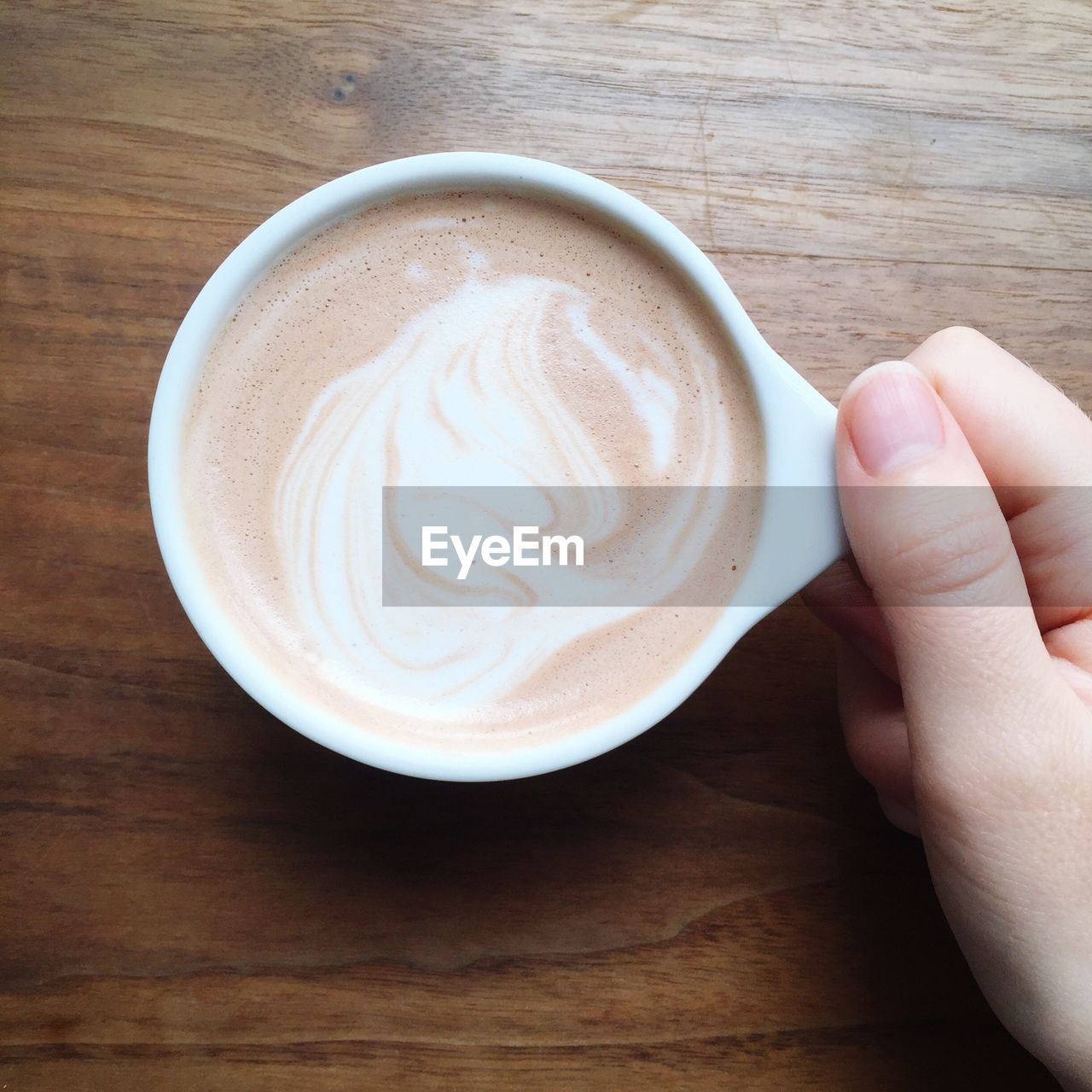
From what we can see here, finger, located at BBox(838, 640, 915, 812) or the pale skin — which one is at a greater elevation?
Answer: the pale skin

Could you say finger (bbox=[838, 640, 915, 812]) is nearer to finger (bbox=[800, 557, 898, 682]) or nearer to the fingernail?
finger (bbox=[800, 557, 898, 682])

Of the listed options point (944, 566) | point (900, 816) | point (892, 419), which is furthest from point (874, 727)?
point (892, 419)

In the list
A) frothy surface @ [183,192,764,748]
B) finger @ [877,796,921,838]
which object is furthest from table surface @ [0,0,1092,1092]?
frothy surface @ [183,192,764,748]

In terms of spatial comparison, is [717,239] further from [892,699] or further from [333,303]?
[892,699]

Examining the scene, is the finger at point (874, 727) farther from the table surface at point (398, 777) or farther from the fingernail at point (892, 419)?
the fingernail at point (892, 419)

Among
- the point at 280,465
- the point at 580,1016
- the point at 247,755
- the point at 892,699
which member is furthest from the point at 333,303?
the point at 580,1016

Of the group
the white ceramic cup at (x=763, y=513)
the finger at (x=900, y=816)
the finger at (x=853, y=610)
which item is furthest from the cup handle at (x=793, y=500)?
the finger at (x=900, y=816)

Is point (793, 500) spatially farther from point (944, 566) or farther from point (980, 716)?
point (980, 716)
